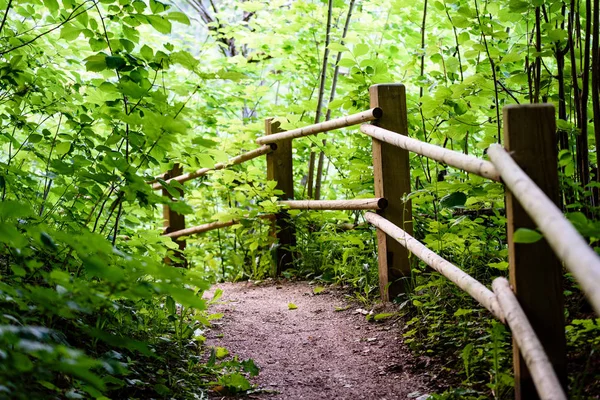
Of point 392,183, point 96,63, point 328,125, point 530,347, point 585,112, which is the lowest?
point 530,347

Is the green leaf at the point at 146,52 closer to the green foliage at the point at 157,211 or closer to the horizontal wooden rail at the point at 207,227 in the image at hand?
the green foliage at the point at 157,211

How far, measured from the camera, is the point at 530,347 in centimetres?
127

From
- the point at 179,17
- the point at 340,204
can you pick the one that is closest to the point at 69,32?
the point at 179,17

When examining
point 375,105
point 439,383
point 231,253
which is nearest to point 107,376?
point 439,383

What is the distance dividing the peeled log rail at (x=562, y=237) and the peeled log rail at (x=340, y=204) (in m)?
1.74

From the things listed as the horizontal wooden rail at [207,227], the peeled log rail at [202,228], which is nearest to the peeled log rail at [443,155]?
the horizontal wooden rail at [207,227]

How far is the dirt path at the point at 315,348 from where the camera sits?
7.53 feet

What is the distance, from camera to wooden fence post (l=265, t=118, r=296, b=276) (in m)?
4.54

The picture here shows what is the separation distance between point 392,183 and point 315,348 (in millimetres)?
941

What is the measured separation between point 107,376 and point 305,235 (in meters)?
2.75

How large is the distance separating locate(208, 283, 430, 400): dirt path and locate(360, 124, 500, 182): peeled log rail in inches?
32.5

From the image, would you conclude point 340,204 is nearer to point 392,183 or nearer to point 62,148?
point 392,183

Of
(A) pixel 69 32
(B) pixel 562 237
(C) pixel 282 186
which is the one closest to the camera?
(B) pixel 562 237

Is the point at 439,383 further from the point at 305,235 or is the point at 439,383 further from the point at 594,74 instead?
the point at 305,235
